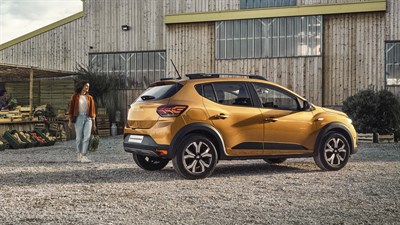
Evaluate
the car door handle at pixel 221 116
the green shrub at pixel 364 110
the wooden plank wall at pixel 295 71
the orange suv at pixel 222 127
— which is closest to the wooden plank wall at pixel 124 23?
the wooden plank wall at pixel 295 71

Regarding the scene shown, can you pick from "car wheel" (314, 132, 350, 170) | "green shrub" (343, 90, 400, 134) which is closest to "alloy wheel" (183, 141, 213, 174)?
"car wheel" (314, 132, 350, 170)

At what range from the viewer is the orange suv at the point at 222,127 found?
8.88 metres

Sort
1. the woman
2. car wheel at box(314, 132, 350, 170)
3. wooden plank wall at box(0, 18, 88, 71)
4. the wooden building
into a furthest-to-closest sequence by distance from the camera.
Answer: wooden plank wall at box(0, 18, 88, 71), the wooden building, the woman, car wheel at box(314, 132, 350, 170)

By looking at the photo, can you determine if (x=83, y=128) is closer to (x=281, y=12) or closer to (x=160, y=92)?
(x=160, y=92)

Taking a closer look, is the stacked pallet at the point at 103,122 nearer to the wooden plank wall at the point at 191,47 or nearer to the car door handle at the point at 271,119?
the wooden plank wall at the point at 191,47

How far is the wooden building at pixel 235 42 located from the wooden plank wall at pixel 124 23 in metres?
0.05

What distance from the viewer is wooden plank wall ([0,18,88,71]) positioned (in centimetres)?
2664

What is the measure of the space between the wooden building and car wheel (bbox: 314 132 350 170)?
12.6 m

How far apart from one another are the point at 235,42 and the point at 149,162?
48.0 ft

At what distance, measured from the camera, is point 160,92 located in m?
9.29

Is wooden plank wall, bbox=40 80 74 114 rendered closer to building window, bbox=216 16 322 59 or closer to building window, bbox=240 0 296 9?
building window, bbox=216 16 322 59

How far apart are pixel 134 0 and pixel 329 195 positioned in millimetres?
20119

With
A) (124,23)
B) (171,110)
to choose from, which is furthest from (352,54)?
(171,110)

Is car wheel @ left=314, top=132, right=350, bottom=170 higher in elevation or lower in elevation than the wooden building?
lower
